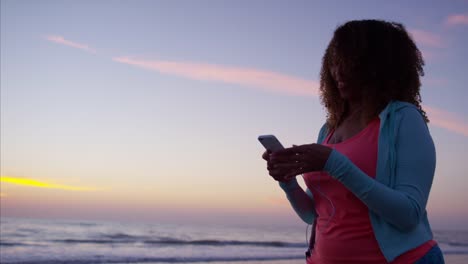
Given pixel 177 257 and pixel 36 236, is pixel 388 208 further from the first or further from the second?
pixel 36 236

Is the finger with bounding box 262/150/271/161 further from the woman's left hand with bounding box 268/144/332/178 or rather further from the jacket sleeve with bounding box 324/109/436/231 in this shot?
the jacket sleeve with bounding box 324/109/436/231

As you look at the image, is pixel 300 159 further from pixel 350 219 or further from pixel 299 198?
pixel 299 198

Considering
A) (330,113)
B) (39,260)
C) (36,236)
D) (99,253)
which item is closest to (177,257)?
(99,253)

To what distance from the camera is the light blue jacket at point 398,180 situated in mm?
1396

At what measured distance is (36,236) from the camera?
21844 millimetres

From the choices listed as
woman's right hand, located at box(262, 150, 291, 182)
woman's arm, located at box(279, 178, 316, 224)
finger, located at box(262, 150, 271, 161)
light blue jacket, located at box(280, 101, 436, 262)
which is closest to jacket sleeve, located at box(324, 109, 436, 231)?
light blue jacket, located at box(280, 101, 436, 262)

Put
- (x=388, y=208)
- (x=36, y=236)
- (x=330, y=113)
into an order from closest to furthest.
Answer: (x=388, y=208) → (x=330, y=113) → (x=36, y=236)

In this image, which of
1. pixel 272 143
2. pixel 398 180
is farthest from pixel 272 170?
pixel 398 180

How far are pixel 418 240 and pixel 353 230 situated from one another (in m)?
0.20

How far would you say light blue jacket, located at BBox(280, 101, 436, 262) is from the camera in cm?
140

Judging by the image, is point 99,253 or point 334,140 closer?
point 334,140

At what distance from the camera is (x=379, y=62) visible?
5.45 feet

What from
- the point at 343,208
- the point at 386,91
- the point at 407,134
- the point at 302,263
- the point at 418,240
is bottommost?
the point at 302,263

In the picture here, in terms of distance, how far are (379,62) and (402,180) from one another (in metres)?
0.44
